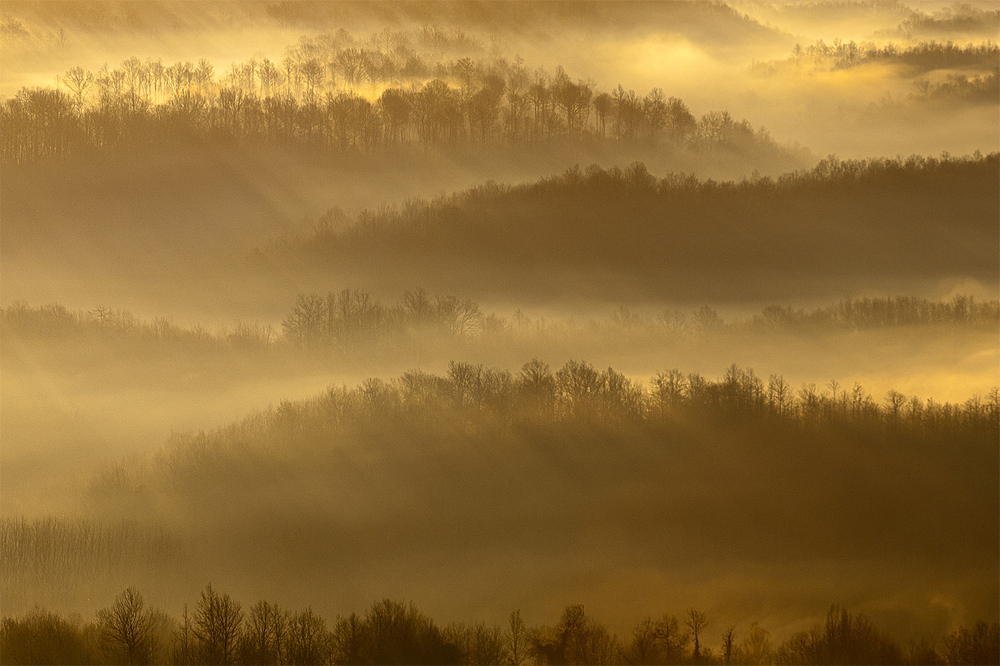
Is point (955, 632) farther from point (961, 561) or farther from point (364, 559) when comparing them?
point (364, 559)

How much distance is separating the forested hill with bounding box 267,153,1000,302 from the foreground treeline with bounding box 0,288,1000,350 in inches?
207

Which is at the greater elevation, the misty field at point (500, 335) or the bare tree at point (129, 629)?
the misty field at point (500, 335)

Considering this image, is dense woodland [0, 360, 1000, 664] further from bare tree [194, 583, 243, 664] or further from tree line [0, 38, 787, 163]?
tree line [0, 38, 787, 163]

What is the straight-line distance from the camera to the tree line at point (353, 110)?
99.7 meters

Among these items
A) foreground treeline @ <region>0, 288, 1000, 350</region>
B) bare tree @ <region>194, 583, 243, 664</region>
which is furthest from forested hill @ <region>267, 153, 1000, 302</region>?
bare tree @ <region>194, 583, 243, 664</region>

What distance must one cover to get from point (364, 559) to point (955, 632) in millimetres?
32480

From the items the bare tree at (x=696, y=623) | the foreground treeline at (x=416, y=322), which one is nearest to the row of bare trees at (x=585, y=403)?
the foreground treeline at (x=416, y=322)

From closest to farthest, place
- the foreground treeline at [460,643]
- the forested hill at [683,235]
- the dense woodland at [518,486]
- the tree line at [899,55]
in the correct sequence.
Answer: the foreground treeline at [460,643], the dense woodland at [518,486], the tree line at [899,55], the forested hill at [683,235]

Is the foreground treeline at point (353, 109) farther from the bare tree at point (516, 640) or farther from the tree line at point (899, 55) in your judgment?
the bare tree at point (516, 640)

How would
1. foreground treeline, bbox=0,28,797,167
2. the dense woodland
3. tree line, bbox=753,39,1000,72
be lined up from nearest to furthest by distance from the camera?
the dense woodland < tree line, bbox=753,39,1000,72 < foreground treeline, bbox=0,28,797,167

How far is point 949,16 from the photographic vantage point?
84750 millimetres

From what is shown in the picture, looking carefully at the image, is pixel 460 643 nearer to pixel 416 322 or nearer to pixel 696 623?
pixel 696 623

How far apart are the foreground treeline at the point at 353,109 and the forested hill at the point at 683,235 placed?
475cm

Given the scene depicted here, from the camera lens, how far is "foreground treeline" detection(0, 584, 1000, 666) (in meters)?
49.2
